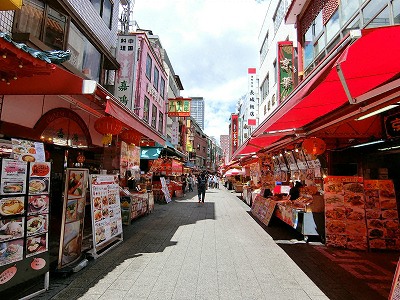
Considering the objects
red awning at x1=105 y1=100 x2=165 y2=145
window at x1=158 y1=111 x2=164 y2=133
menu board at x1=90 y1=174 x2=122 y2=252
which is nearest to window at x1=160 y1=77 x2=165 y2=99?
window at x1=158 y1=111 x2=164 y2=133

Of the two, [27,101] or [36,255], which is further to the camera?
[27,101]

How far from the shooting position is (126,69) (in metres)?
14.8

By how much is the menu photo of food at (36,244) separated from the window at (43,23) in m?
6.21

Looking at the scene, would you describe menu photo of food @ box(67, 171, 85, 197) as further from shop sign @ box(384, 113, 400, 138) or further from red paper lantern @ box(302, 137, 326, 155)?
shop sign @ box(384, 113, 400, 138)

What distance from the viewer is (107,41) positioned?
43.9ft

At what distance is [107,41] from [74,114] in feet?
Result: 21.3

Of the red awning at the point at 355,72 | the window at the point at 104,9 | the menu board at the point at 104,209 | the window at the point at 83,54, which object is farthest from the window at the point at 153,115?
the red awning at the point at 355,72

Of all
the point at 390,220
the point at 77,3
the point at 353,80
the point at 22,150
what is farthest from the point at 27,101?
the point at 390,220

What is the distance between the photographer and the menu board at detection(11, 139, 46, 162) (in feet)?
12.8

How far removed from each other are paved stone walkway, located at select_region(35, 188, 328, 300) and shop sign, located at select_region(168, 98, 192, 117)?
19.0 meters

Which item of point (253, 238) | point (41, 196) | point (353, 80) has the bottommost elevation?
point (253, 238)

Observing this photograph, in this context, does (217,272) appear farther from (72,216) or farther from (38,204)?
(38,204)

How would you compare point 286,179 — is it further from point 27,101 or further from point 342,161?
point 27,101


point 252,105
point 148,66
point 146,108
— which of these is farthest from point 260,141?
point 252,105
